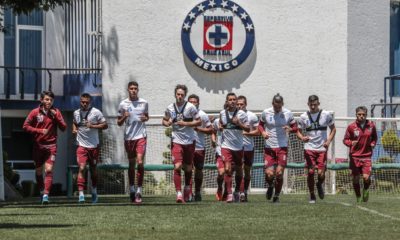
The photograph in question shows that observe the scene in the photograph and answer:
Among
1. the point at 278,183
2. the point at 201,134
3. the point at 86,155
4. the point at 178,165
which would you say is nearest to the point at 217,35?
the point at 201,134

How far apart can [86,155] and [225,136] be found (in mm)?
2648

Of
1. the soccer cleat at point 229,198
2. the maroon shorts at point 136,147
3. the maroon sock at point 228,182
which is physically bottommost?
the soccer cleat at point 229,198

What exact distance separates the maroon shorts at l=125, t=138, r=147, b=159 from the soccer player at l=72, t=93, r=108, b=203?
41.9 inches

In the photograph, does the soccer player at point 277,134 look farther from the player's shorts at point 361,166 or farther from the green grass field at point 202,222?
the green grass field at point 202,222

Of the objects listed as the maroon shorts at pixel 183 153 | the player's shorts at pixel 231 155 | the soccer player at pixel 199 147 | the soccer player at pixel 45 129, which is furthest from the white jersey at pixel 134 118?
the soccer player at pixel 199 147

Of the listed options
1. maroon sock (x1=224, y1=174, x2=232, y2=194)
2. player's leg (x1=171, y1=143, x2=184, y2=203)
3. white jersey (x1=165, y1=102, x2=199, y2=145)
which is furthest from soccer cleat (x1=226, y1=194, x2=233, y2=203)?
white jersey (x1=165, y1=102, x2=199, y2=145)

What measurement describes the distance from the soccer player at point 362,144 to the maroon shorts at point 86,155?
4.72m

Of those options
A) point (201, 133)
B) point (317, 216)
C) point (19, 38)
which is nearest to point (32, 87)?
point (19, 38)

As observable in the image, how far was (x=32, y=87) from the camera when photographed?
37312mm

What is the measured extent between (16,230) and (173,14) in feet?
72.3

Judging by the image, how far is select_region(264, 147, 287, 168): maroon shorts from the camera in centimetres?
2336

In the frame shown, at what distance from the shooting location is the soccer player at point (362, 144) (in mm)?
23625

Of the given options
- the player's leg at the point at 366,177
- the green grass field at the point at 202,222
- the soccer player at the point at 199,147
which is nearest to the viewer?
the green grass field at the point at 202,222

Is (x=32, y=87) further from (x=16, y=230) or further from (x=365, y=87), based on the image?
(x=16, y=230)
